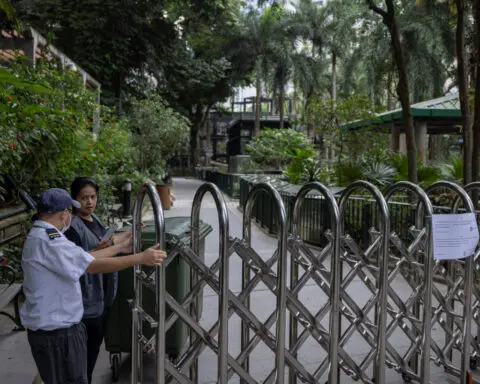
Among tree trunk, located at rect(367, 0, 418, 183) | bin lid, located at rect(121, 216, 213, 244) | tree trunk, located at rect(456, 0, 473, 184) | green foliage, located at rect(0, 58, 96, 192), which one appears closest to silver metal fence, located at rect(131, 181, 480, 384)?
bin lid, located at rect(121, 216, 213, 244)

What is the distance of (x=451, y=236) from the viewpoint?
3727 millimetres

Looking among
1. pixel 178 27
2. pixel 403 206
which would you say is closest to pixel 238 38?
pixel 178 27

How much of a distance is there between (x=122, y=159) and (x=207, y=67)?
1643cm

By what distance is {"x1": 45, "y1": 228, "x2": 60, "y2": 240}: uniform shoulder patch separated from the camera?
8.91 ft

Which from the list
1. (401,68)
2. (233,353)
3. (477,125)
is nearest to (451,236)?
(233,353)

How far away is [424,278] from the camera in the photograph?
370 centimetres

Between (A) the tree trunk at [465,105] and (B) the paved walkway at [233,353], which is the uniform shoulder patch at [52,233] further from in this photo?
(A) the tree trunk at [465,105]

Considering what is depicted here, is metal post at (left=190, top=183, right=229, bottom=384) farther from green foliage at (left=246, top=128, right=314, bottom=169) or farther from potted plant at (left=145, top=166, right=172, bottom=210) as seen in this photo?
green foliage at (left=246, top=128, right=314, bottom=169)

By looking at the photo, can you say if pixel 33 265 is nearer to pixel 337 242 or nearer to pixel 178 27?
pixel 337 242

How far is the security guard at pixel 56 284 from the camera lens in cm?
272

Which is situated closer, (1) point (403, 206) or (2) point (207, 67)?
(1) point (403, 206)

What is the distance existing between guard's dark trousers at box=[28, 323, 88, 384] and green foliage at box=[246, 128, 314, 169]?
20878 millimetres

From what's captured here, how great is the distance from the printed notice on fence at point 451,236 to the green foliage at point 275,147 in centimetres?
1969

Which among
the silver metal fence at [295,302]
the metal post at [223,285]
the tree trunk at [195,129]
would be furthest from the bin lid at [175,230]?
the tree trunk at [195,129]
